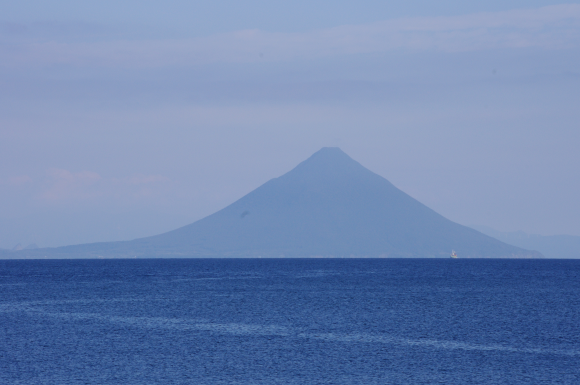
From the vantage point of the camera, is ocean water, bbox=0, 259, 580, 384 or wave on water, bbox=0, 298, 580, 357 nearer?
ocean water, bbox=0, 259, 580, 384

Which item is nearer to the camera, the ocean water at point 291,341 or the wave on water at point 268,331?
the ocean water at point 291,341

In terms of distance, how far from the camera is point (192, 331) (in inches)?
2410

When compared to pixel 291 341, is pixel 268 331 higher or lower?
higher

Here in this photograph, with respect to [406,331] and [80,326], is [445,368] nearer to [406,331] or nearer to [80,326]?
[406,331]

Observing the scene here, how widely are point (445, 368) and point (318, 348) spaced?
10817mm

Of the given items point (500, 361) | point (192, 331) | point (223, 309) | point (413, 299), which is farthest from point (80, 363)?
point (413, 299)

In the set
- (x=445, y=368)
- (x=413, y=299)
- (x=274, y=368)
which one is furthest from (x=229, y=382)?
(x=413, y=299)

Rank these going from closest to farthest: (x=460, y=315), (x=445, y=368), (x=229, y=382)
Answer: (x=229, y=382) → (x=445, y=368) → (x=460, y=315)

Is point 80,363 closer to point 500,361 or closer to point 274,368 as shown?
point 274,368

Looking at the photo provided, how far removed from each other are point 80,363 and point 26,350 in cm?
721

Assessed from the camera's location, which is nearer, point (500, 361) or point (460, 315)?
point (500, 361)

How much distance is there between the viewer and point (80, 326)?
65.1m

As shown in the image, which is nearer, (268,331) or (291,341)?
(291,341)

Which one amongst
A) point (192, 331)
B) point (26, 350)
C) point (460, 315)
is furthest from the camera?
point (460, 315)
